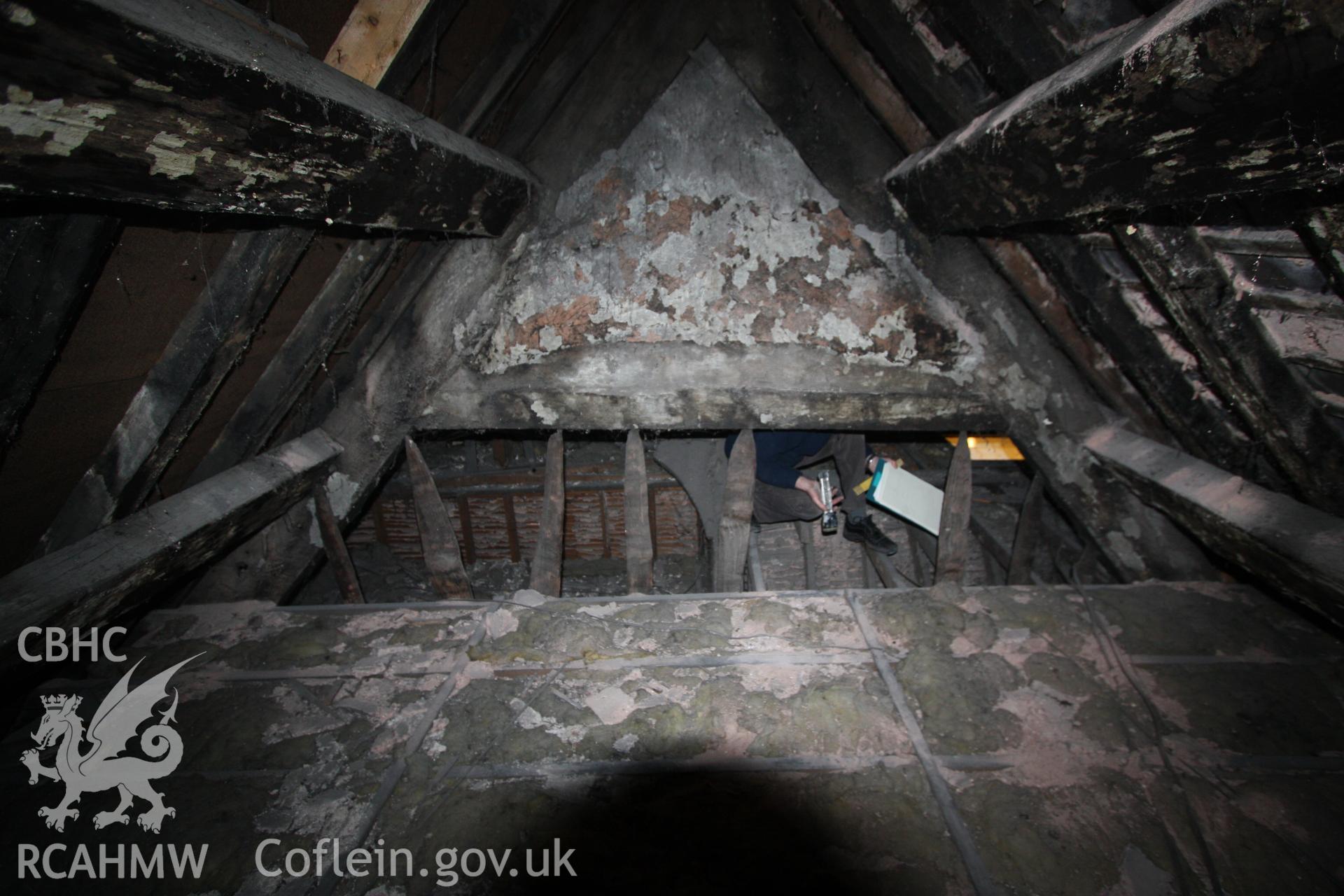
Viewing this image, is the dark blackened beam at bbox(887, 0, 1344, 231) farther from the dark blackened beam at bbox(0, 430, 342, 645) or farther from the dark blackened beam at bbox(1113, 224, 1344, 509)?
the dark blackened beam at bbox(0, 430, 342, 645)

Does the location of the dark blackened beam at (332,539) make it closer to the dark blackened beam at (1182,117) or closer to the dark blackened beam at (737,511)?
the dark blackened beam at (737,511)

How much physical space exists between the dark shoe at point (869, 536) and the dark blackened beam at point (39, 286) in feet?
12.0

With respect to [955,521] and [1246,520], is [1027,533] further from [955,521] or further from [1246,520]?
[1246,520]

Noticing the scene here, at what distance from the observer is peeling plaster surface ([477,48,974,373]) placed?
234 centimetres

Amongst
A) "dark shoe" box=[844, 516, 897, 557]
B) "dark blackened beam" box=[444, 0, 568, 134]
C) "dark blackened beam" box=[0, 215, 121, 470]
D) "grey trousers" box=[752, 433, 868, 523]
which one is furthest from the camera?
"dark shoe" box=[844, 516, 897, 557]

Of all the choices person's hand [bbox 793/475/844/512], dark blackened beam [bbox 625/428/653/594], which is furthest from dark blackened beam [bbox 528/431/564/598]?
person's hand [bbox 793/475/844/512]

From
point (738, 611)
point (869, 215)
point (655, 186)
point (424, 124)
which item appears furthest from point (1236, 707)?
point (424, 124)

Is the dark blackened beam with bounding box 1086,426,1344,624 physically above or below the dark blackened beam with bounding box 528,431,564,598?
below

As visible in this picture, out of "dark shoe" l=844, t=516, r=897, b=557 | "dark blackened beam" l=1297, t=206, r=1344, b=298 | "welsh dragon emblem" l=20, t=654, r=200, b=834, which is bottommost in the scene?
"welsh dragon emblem" l=20, t=654, r=200, b=834

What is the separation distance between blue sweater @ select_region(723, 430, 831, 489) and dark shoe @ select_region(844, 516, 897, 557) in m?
0.59

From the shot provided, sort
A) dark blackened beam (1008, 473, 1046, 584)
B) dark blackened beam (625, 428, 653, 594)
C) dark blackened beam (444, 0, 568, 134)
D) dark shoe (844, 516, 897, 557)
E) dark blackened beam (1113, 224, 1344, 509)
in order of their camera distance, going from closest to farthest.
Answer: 1. dark blackened beam (1113, 224, 1344, 509)
2. dark blackened beam (444, 0, 568, 134)
3. dark blackened beam (625, 428, 653, 594)
4. dark blackened beam (1008, 473, 1046, 584)
5. dark shoe (844, 516, 897, 557)

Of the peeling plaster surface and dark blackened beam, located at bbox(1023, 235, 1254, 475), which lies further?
the peeling plaster surface

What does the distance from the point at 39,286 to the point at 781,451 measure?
3.11 m

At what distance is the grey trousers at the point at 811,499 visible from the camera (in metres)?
3.52
